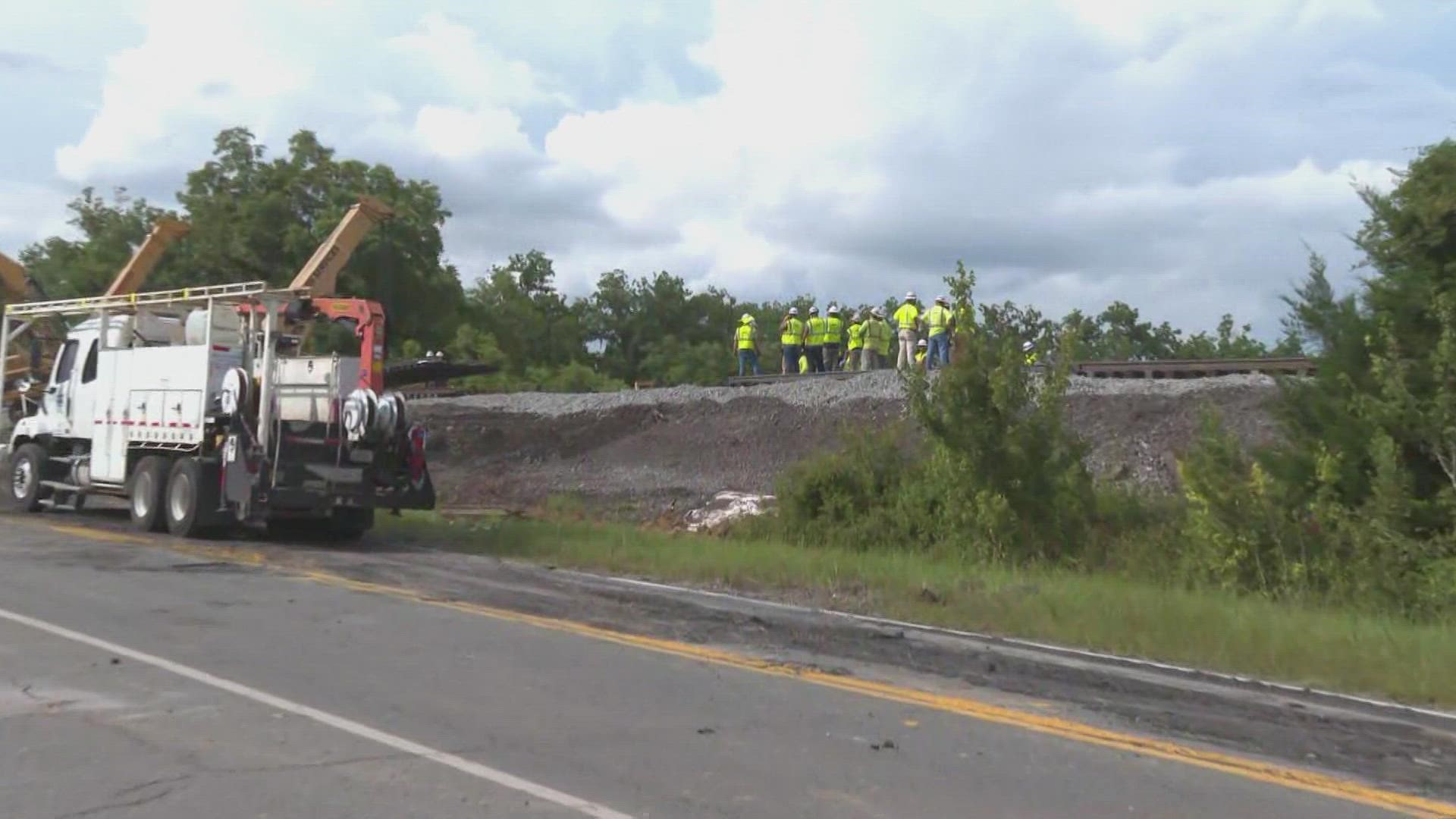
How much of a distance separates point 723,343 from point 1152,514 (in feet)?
189

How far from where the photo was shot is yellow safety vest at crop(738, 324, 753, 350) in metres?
32.1

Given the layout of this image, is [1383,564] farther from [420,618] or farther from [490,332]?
[490,332]

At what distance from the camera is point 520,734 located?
786 centimetres

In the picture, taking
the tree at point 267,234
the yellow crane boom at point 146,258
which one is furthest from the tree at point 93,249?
the yellow crane boom at point 146,258

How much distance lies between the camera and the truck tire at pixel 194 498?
60.1 feet

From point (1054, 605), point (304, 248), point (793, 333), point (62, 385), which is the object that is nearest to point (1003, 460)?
point (1054, 605)

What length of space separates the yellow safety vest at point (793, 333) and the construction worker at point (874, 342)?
1.52m

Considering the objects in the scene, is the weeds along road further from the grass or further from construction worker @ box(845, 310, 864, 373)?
construction worker @ box(845, 310, 864, 373)

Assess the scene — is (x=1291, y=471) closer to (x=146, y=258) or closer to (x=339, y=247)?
(x=339, y=247)

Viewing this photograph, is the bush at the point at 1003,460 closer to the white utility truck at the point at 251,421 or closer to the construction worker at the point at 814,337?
the white utility truck at the point at 251,421

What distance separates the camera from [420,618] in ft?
39.9

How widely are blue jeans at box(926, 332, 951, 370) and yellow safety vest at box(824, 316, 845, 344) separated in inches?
223

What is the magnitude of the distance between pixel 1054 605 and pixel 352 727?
7.38m

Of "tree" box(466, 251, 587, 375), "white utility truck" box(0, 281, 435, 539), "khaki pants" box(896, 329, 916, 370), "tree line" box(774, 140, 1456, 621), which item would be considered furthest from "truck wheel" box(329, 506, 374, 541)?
"tree" box(466, 251, 587, 375)
